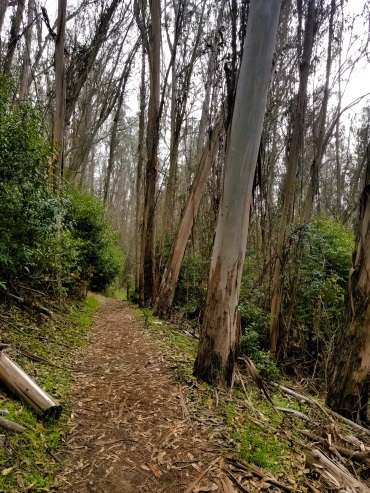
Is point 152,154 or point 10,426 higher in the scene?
point 152,154

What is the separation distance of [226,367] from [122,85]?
13.6 m

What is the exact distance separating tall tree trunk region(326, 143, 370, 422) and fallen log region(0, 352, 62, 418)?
3.65m

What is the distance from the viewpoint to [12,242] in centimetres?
450

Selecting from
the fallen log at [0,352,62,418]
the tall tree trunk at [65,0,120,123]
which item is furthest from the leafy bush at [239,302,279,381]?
the tall tree trunk at [65,0,120,123]

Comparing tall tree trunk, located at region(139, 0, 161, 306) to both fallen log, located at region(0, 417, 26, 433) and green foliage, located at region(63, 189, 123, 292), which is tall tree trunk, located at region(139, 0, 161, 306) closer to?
green foliage, located at region(63, 189, 123, 292)

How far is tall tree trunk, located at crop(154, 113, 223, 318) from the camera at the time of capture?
6.69 meters

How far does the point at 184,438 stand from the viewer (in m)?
2.83

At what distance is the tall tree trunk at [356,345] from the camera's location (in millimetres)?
4164

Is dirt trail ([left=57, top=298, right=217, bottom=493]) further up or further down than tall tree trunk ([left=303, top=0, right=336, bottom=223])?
further down

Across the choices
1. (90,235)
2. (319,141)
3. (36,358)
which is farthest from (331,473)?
(90,235)

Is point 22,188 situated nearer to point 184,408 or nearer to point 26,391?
point 26,391

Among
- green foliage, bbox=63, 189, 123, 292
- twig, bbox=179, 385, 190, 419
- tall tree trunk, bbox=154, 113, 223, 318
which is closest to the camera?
twig, bbox=179, 385, 190, 419

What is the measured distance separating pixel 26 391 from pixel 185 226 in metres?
5.79

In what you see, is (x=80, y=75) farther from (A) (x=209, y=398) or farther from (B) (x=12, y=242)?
(A) (x=209, y=398)
